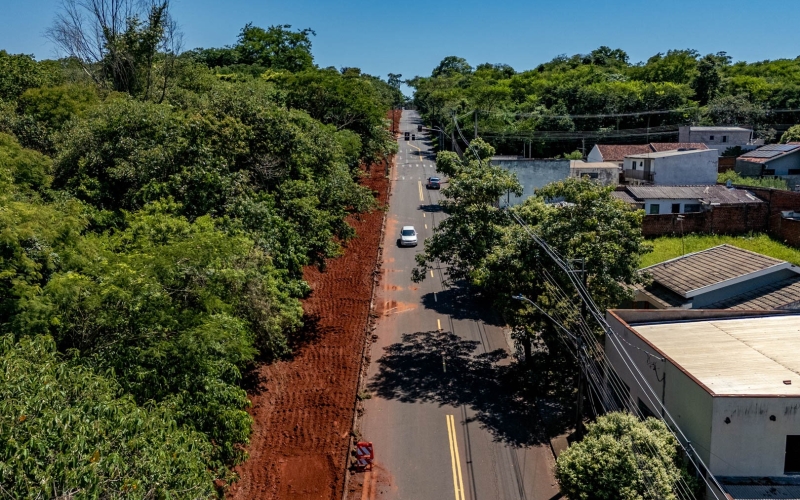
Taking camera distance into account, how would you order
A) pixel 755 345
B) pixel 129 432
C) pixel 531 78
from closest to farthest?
pixel 129 432
pixel 755 345
pixel 531 78

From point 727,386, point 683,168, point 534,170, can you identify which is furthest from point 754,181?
point 727,386

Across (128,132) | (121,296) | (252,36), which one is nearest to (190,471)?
(121,296)

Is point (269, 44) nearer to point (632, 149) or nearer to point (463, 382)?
point (632, 149)

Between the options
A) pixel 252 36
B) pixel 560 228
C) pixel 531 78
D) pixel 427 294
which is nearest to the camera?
pixel 560 228

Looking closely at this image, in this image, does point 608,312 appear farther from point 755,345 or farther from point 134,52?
point 134,52

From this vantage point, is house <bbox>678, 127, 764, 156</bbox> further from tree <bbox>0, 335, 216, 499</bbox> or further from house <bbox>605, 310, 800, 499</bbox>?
tree <bbox>0, 335, 216, 499</bbox>

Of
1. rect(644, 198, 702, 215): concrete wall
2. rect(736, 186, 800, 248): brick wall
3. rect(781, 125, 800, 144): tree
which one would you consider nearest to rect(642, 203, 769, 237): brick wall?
rect(736, 186, 800, 248): brick wall

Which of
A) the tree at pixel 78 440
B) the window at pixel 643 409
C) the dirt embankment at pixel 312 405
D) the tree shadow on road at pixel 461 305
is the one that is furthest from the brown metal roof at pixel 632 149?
the tree at pixel 78 440
